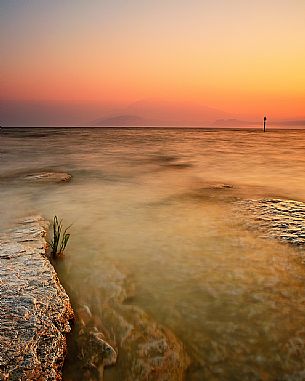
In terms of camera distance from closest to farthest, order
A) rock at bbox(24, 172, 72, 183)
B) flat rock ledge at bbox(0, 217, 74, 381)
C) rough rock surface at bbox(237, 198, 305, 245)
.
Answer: flat rock ledge at bbox(0, 217, 74, 381) → rough rock surface at bbox(237, 198, 305, 245) → rock at bbox(24, 172, 72, 183)

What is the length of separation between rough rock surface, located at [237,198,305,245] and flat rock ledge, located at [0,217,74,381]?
123 inches

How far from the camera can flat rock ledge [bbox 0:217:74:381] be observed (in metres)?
2.04

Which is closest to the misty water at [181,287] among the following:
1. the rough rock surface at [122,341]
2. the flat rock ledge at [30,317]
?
the rough rock surface at [122,341]

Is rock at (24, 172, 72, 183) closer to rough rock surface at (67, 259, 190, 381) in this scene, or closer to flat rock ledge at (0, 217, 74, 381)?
flat rock ledge at (0, 217, 74, 381)

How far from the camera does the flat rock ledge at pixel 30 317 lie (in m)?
2.04

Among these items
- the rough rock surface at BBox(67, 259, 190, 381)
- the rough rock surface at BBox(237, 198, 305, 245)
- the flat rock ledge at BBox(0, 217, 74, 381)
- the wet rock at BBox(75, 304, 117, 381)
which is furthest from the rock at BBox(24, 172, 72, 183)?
the wet rock at BBox(75, 304, 117, 381)

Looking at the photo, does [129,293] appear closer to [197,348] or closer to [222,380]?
[197,348]

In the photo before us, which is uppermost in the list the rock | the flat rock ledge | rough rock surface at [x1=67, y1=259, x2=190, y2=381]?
the rock

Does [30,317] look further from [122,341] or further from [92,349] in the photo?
[122,341]

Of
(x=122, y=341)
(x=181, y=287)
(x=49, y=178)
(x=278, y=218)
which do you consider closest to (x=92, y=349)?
(x=122, y=341)

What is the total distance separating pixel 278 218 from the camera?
5.15 metres

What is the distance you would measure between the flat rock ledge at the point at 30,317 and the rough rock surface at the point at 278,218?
3114 mm

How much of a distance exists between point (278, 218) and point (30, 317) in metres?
4.12

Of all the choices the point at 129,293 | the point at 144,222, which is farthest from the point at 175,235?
the point at 129,293
